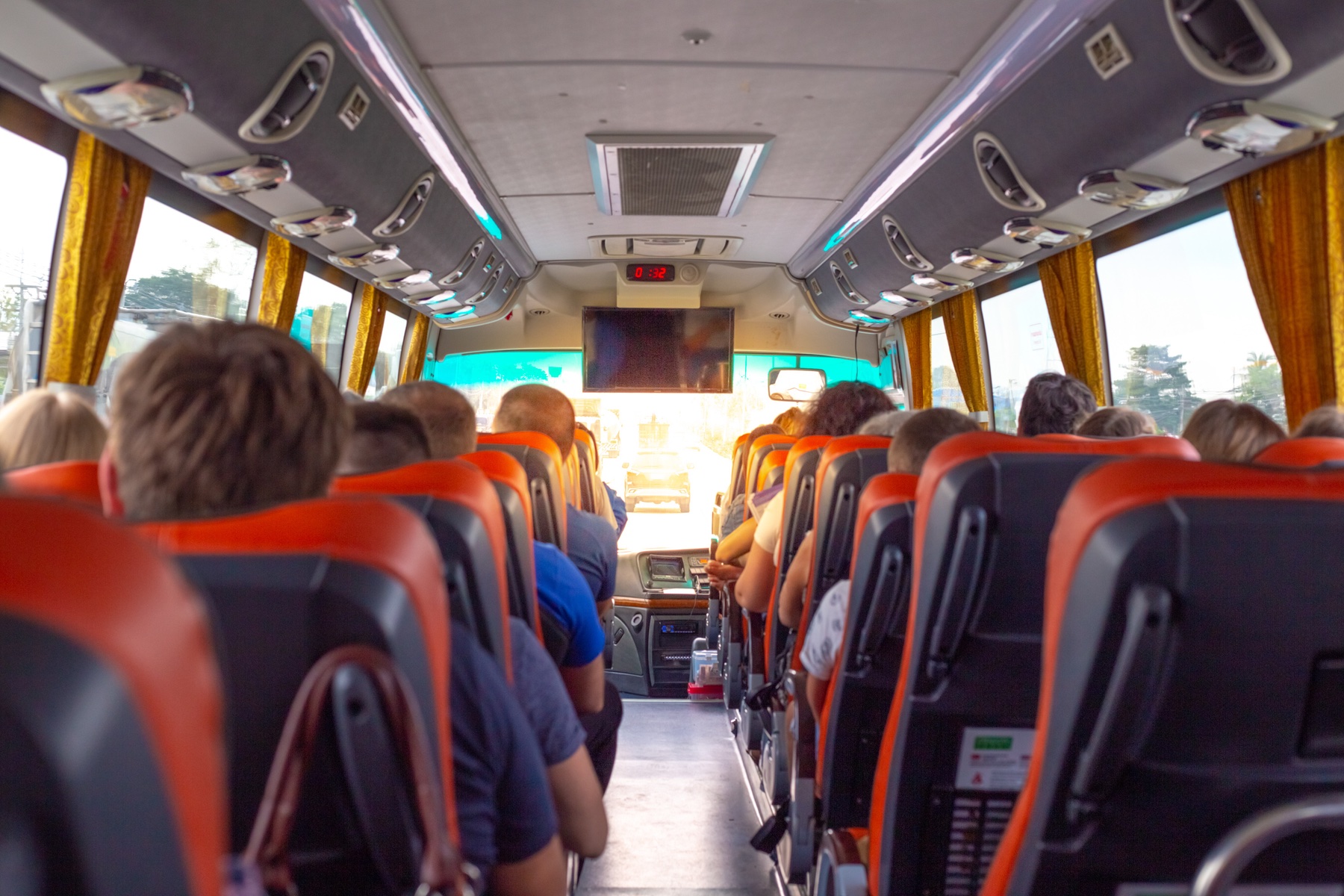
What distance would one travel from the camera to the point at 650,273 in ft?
32.5

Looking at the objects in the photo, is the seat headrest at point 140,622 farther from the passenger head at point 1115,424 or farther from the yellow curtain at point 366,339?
the yellow curtain at point 366,339

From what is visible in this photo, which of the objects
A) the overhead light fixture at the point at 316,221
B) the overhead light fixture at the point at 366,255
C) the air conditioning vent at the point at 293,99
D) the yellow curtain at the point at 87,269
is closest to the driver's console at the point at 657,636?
the overhead light fixture at the point at 366,255

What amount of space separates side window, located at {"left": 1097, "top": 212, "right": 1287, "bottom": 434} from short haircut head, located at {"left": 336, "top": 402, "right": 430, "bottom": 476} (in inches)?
168

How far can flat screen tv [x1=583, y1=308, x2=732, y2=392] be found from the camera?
10.1 metres

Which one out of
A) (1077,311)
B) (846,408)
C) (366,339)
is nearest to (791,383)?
(1077,311)

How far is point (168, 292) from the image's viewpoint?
505cm

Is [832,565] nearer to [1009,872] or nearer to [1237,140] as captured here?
[1009,872]

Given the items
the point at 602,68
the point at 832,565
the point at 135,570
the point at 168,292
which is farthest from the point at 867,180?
the point at 135,570

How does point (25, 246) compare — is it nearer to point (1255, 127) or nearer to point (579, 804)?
point (579, 804)

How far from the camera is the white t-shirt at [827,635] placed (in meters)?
2.86

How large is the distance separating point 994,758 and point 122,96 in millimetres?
3483

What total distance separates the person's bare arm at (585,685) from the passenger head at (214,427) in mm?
1850

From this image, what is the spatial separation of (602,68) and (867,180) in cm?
268

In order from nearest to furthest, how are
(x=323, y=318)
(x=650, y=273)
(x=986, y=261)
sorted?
1. (x=986, y=261)
2. (x=323, y=318)
3. (x=650, y=273)
